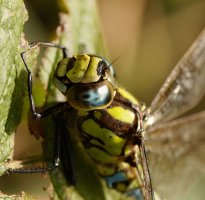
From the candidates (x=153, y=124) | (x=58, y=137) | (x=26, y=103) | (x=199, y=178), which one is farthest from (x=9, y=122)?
(x=199, y=178)

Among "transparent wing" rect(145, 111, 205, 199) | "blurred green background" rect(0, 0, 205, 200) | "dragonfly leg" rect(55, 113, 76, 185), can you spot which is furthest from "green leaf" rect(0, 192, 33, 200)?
"blurred green background" rect(0, 0, 205, 200)

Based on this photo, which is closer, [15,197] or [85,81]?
[85,81]

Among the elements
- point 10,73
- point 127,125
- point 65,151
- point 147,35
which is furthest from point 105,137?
point 147,35

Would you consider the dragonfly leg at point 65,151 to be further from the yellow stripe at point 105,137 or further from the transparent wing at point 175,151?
the transparent wing at point 175,151

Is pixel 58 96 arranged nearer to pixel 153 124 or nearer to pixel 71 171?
pixel 71 171

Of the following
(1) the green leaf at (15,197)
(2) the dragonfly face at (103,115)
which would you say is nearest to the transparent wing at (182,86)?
(2) the dragonfly face at (103,115)

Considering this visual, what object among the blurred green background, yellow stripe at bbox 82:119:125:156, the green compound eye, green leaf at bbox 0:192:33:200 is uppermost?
the blurred green background

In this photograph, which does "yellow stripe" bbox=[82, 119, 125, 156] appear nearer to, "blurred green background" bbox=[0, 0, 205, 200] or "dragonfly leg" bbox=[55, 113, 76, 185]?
"dragonfly leg" bbox=[55, 113, 76, 185]

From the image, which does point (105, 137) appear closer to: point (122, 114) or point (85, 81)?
point (122, 114)
